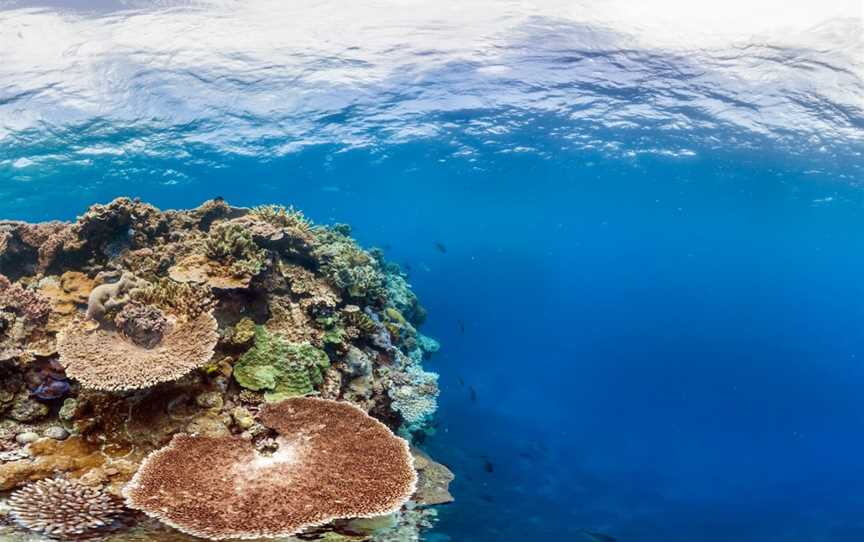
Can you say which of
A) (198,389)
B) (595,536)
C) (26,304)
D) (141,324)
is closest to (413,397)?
(198,389)

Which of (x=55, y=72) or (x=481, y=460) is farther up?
(x=55, y=72)

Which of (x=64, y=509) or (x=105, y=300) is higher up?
(x=105, y=300)

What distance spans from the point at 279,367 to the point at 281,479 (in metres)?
2.61

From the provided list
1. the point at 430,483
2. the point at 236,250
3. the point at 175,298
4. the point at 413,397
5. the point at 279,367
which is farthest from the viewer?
the point at 413,397

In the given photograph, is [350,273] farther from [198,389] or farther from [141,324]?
[141,324]

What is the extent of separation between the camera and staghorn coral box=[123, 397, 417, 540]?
456 centimetres

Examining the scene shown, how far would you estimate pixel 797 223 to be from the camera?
46.3m

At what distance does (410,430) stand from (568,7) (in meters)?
14.1

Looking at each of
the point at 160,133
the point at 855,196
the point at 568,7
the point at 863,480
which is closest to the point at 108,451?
the point at 568,7

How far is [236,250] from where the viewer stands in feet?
27.6

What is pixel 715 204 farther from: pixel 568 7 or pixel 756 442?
pixel 568 7

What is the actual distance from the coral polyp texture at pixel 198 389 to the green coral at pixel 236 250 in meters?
0.02

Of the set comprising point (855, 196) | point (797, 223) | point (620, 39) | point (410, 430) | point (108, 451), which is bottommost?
point (797, 223)

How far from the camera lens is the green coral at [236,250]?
8.23m
